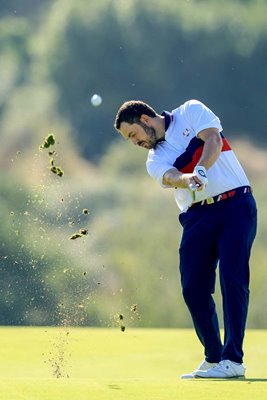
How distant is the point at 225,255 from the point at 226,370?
529 mm

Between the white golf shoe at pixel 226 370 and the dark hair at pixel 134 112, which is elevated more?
the dark hair at pixel 134 112

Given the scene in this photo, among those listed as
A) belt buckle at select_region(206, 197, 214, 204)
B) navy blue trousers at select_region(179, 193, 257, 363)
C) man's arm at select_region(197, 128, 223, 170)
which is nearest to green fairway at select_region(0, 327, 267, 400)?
navy blue trousers at select_region(179, 193, 257, 363)

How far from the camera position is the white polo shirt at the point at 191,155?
5.51 meters

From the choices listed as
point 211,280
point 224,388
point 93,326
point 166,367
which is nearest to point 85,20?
point 93,326

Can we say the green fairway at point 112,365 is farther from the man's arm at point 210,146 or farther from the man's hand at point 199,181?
the man's arm at point 210,146

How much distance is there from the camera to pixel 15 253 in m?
9.98

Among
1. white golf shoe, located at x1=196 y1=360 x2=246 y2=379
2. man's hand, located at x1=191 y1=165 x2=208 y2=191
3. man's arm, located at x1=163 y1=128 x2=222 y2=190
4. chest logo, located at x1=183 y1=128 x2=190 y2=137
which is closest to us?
man's hand, located at x1=191 y1=165 x2=208 y2=191

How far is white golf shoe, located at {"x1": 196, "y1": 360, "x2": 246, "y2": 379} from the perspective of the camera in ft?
18.0

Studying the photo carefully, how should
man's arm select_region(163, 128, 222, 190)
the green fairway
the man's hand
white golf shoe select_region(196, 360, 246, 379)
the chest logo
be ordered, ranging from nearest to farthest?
the green fairway, the man's hand, man's arm select_region(163, 128, 222, 190), white golf shoe select_region(196, 360, 246, 379), the chest logo

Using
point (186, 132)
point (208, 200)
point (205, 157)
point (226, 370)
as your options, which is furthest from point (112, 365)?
point (205, 157)

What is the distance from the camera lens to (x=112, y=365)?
7398 mm

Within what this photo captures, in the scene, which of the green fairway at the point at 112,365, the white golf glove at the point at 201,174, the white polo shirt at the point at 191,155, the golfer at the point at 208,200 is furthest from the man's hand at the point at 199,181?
the green fairway at the point at 112,365

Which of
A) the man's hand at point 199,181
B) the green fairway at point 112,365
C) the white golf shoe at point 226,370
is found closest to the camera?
the green fairway at point 112,365

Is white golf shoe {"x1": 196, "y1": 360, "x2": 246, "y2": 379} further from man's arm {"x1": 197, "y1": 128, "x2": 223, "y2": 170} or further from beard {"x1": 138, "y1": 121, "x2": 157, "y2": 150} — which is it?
beard {"x1": 138, "y1": 121, "x2": 157, "y2": 150}
